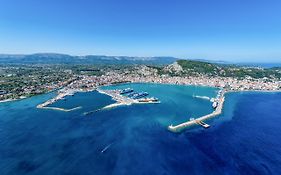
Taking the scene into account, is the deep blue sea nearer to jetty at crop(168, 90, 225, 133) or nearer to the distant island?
jetty at crop(168, 90, 225, 133)

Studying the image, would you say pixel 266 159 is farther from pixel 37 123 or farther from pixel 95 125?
pixel 37 123

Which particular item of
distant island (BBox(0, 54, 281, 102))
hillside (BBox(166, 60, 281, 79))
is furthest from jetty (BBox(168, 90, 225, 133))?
hillside (BBox(166, 60, 281, 79))

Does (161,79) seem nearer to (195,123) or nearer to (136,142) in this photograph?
(195,123)

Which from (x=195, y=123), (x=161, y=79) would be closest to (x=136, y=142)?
(x=195, y=123)

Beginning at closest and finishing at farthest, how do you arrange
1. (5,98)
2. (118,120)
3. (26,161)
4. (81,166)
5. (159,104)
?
(81,166) → (26,161) → (118,120) → (159,104) → (5,98)

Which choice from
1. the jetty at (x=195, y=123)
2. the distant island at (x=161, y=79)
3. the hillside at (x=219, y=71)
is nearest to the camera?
the jetty at (x=195, y=123)

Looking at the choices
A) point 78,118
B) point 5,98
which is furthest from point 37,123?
point 5,98

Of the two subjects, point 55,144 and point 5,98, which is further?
point 5,98

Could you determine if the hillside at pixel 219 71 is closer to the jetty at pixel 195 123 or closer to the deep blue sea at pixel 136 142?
the deep blue sea at pixel 136 142

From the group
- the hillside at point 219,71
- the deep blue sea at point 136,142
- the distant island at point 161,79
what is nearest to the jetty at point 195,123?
the deep blue sea at point 136,142
